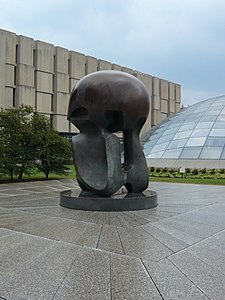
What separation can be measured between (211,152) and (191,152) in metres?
1.70

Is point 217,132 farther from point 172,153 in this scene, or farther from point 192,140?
point 172,153

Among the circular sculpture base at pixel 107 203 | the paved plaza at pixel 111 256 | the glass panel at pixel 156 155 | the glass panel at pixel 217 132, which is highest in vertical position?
the glass panel at pixel 217 132

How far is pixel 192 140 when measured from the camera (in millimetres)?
31188

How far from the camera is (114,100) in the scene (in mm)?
9422

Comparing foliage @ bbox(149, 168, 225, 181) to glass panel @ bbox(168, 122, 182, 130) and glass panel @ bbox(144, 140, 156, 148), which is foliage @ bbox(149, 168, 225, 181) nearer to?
glass panel @ bbox(144, 140, 156, 148)

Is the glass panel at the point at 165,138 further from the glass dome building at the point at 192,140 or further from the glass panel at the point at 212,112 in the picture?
the glass panel at the point at 212,112

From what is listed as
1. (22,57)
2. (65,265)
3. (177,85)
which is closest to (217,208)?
(65,265)

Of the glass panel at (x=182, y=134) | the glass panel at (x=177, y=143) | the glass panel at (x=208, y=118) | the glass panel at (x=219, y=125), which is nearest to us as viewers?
the glass panel at (x=177, y=143)

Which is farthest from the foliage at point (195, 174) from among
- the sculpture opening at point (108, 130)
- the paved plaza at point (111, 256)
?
the paved plaza at point (111, 256)

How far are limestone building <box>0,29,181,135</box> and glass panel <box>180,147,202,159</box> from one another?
26.5 metres

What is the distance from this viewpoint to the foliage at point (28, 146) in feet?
65.0

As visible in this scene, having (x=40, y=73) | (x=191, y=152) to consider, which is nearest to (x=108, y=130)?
(x=191, y=152)

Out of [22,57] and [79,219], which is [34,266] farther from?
[22,57]

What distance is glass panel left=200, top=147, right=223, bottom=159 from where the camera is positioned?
2825 cm
